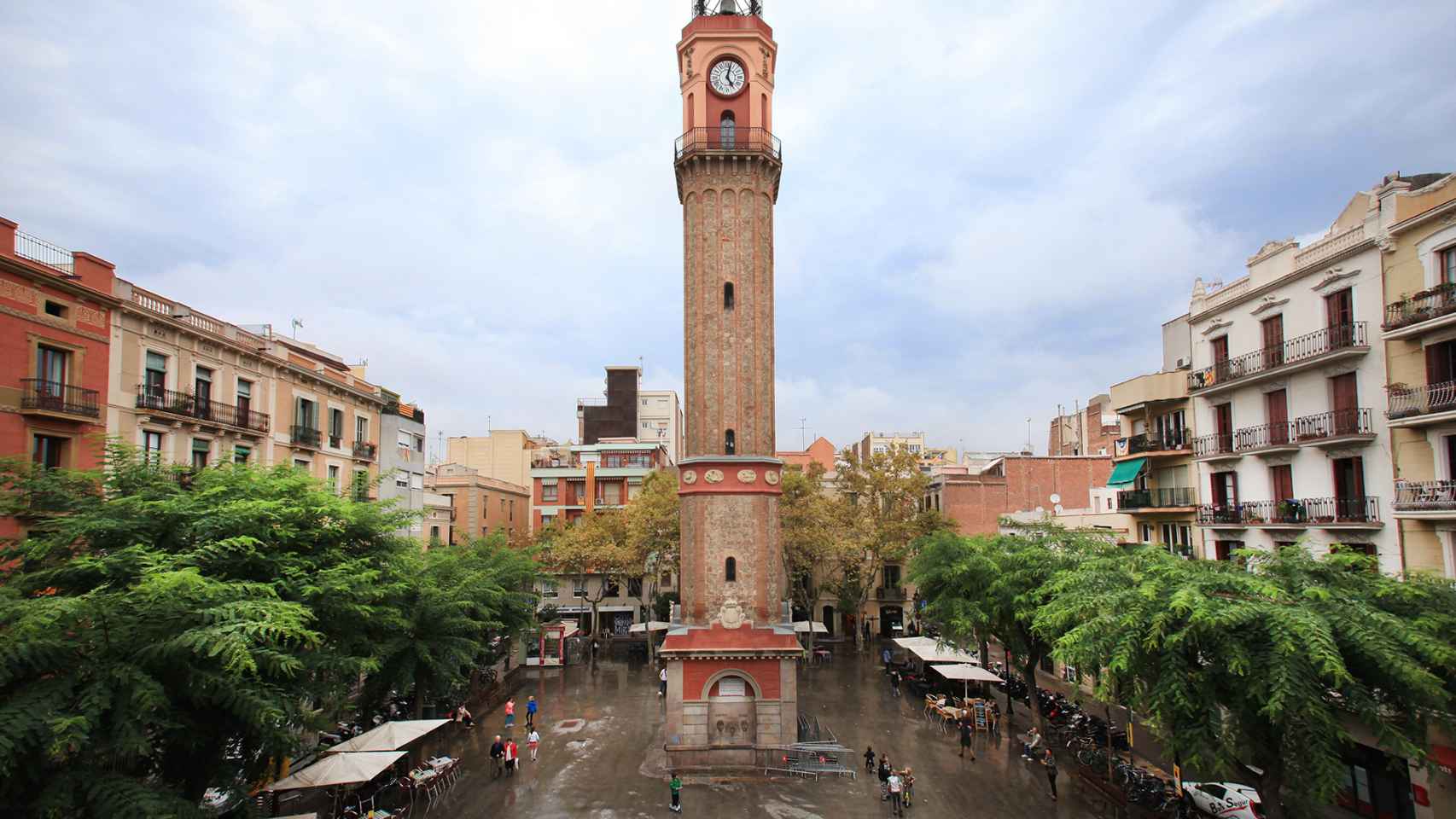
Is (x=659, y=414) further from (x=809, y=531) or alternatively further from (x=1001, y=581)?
(x=1001, y=581)

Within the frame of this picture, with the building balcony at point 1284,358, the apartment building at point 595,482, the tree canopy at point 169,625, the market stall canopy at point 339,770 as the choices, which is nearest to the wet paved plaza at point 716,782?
the market stall canopy at point 339,770

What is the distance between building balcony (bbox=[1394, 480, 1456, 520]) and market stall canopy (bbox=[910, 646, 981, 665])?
18.3 metres

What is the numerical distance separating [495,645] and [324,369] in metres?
16.6

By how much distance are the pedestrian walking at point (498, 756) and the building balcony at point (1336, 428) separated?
1052 inches

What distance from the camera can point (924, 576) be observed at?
1277 inches

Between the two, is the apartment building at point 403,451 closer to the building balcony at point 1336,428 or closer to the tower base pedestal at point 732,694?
the tower base pedestal at point 732,694

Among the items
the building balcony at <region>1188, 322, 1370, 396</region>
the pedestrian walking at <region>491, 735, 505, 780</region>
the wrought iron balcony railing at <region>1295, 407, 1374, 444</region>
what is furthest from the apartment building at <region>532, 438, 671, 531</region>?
the wrought iron balcony railing at <region>1295, 407, 1374, 444</region>

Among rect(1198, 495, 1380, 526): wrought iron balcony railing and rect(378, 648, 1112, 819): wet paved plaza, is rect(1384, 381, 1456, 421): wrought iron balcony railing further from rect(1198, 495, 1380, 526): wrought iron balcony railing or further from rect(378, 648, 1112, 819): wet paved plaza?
rect(378, 648, 1112, 819): wet paved plaza

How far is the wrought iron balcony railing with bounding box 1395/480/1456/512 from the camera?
19.6 meters

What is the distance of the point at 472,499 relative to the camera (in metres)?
57.5

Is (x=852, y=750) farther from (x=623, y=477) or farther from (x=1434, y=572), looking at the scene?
(x=623, y=477)

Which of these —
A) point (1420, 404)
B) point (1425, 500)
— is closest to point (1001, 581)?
point (1425, 500)

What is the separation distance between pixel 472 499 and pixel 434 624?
32355mm

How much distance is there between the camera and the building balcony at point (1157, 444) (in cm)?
2962
